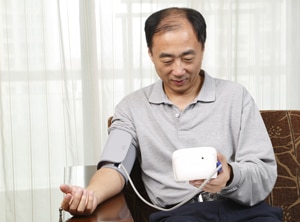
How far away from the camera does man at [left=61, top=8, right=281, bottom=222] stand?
1402mm

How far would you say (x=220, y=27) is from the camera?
2719 millimetres

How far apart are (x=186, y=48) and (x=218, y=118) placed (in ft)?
0.81

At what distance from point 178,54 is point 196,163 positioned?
47 cm

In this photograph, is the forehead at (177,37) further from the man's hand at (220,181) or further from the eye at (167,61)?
the man's hand at (220,181)

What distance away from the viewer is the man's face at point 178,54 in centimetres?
154

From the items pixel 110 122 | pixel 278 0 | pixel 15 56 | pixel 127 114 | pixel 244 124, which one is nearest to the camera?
pixel 244 124

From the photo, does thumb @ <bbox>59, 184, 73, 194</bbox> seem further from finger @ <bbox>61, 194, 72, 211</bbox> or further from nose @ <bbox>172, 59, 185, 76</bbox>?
nose @ <bbox>172, 59, 185, 76</bbox>

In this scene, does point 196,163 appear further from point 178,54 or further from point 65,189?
point 178,54

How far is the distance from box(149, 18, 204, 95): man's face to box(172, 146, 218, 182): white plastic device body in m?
0.42

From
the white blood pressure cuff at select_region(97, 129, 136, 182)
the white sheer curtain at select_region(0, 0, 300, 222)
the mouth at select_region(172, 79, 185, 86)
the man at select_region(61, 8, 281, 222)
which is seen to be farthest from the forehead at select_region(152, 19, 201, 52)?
the white sheer curtain at select_region(0, 0, 300, 222)

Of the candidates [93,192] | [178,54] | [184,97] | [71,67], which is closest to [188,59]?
[178,54]

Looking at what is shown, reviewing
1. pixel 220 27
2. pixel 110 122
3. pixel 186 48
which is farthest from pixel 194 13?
pixel 220 27

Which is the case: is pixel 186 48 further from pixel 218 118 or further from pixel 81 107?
pixel 81 107

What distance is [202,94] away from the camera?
161 cm
